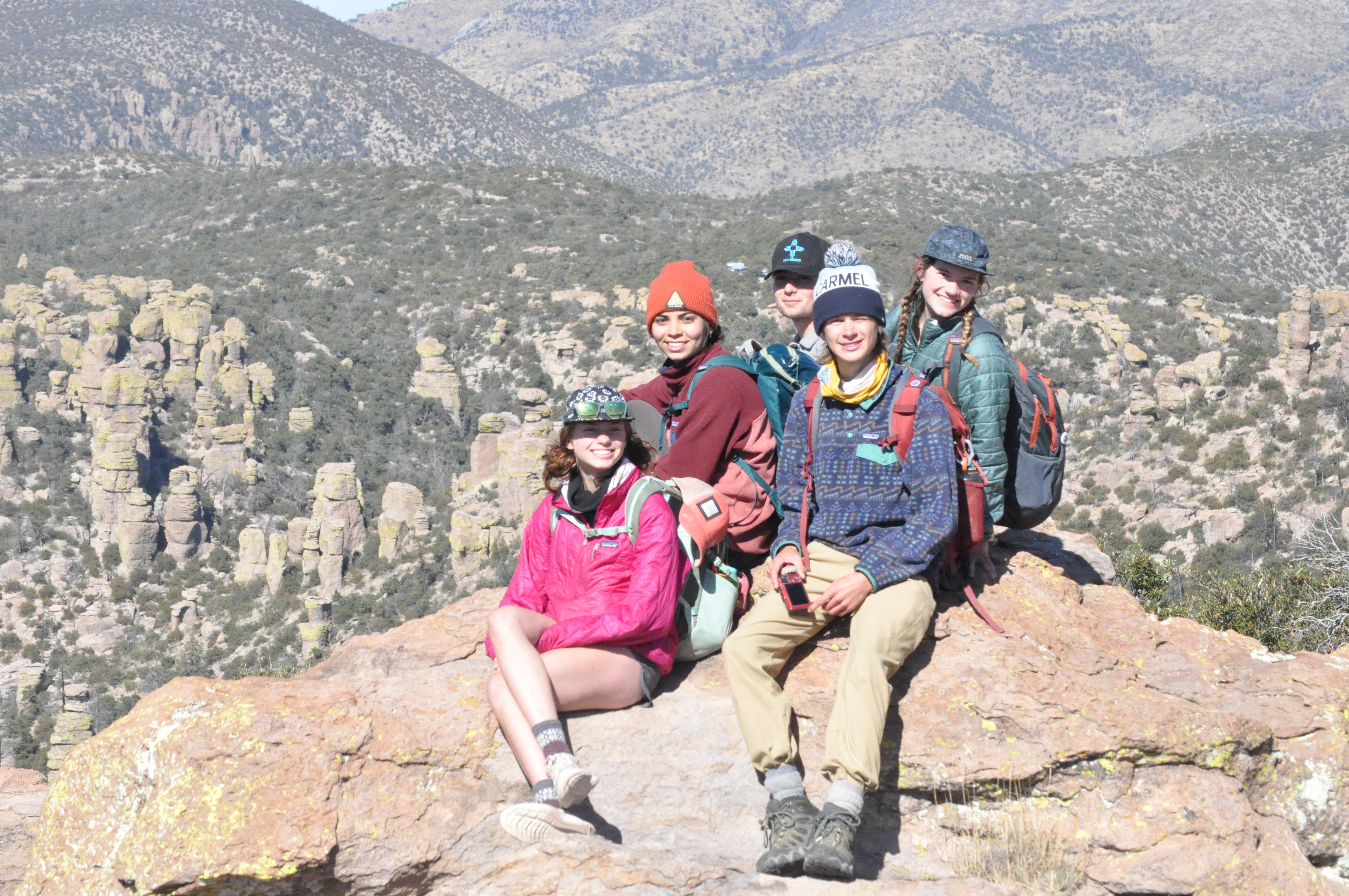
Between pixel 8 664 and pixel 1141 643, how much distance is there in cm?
3954

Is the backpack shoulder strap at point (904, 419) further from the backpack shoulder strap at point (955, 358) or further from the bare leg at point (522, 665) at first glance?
the bare leg at point (522, 665)

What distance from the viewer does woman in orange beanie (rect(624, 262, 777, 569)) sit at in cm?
450

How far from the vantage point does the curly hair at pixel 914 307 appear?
4.71 m

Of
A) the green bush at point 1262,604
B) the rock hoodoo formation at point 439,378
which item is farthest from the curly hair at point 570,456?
the rock hoodoo formation at point 439,378

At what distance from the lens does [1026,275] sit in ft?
162

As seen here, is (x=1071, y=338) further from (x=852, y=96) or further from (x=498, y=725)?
(x=852, y=96)

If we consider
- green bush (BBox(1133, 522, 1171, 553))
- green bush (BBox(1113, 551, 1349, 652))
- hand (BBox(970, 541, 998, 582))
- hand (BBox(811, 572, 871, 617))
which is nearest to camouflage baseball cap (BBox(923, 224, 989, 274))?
hand (BBox(970, 541, 998, 582))

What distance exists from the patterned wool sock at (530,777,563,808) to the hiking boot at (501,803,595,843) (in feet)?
0.16

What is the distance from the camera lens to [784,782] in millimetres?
3740

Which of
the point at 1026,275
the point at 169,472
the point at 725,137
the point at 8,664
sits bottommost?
the point at 8,664

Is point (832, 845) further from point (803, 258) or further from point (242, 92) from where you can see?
point (242, 92)

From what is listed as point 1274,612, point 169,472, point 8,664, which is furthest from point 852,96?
point 1274,612

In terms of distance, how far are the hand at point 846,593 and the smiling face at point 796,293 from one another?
1.60m

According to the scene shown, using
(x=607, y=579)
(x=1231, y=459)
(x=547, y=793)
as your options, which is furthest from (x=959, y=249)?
(x=1231, y=459)
